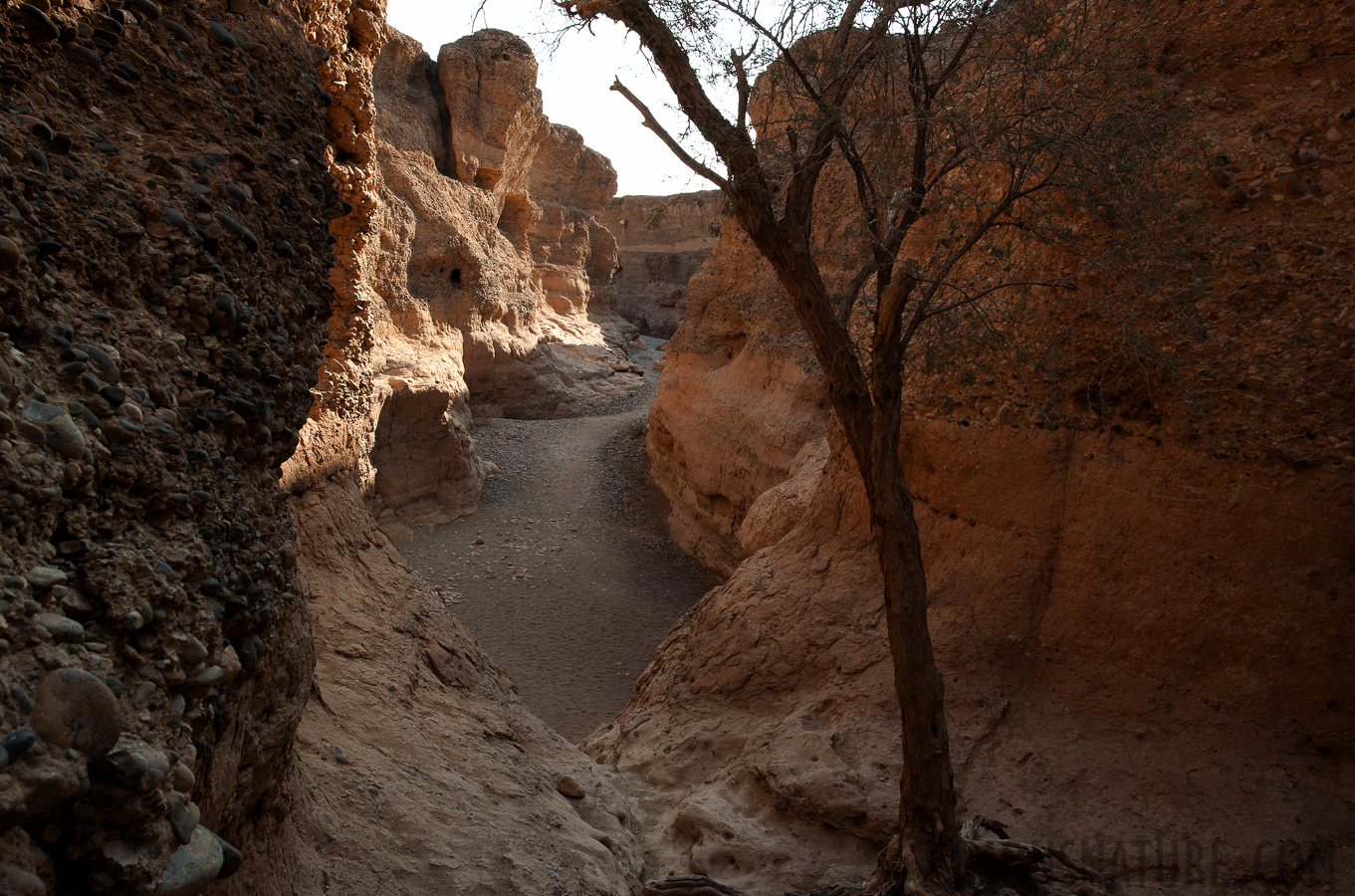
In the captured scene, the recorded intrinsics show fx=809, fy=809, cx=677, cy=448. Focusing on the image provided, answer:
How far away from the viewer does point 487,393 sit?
22.8 metres

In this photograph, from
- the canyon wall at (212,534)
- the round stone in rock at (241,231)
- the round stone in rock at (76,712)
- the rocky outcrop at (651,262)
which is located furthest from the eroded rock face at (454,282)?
the rocky outcrop at (651,262)

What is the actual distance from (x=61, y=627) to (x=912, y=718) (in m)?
4.26

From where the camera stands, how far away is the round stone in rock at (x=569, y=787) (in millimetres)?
5941

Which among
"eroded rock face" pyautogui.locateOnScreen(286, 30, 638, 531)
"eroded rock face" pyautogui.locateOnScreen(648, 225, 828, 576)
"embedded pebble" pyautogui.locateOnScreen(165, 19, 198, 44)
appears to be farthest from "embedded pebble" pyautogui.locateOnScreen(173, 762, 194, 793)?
"eroded rock face" pyautogui.locateOnScreen(648, 225, 828, 576)

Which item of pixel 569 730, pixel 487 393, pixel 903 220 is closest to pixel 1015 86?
pixel 903 220

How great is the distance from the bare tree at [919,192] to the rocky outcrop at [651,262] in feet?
110

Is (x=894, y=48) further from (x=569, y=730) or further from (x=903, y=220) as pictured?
(x=569, y=730)

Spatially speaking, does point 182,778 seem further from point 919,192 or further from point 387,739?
point 919,192

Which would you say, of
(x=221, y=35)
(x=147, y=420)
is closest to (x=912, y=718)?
(x=147, y=420)

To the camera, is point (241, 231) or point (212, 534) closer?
point (212, 534)

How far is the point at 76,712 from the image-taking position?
1765mm

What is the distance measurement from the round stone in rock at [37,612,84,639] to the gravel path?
26.7 feet

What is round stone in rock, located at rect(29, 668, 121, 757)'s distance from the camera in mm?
1715

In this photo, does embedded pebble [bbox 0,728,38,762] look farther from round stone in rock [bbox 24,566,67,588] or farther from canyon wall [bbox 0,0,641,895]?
round stone in rock [bbox 24,566,67,588]
